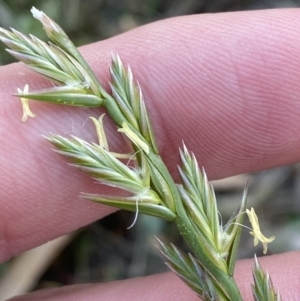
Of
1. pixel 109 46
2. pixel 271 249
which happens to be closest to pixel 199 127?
pixel 109 46

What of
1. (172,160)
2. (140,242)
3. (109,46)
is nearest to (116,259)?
(140,242)

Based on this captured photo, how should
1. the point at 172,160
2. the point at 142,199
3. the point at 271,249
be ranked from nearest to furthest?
1. the point at 142,199
2. the point at 172,160
3. the point at 271,249

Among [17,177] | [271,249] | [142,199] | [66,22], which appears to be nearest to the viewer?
[142,199]

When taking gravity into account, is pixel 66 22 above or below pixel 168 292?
above

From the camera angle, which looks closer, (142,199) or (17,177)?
(142,199)

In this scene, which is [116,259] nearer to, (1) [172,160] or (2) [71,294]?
(2) [71,294]

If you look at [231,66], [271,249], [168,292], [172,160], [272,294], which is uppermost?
[231,66]
